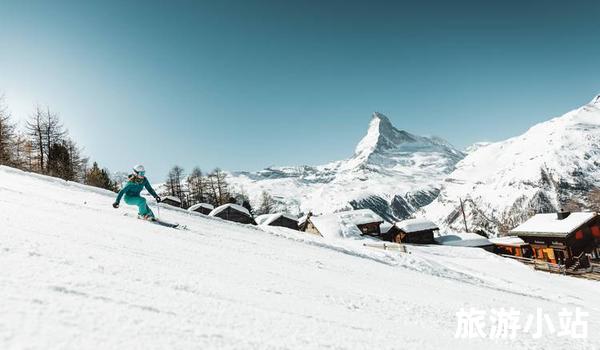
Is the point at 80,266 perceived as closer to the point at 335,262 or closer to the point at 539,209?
the point at 335,262

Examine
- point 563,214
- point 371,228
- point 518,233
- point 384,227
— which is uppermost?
point 563,214

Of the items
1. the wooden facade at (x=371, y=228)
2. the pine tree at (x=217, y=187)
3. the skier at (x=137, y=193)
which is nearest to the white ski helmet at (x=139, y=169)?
the skier at (x=137, y=193)

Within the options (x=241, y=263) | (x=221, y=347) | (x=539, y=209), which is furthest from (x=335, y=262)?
(x=539, y=209)

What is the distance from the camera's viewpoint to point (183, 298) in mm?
4418

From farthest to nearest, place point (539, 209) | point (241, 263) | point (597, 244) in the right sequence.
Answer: point (539, 209)
point (597, 244)
point (241, 263)

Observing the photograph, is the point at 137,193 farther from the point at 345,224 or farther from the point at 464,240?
the point at 464,240

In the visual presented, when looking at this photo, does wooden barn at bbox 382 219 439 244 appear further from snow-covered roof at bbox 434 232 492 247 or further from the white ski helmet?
the white ski helmet

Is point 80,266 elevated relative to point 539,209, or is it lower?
elevated

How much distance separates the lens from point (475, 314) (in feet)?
25.0

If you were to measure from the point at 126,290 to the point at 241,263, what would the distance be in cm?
350

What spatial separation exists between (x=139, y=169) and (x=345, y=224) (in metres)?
45.9

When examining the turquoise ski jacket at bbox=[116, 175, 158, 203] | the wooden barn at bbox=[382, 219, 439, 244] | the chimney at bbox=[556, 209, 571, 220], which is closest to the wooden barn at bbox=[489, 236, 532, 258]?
the chimney at bbox=[556, 209, 571, 220]

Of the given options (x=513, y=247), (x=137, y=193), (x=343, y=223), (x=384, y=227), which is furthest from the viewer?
(x=384, y=227)

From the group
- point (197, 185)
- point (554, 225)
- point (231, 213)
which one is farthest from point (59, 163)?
point (554, 225)
